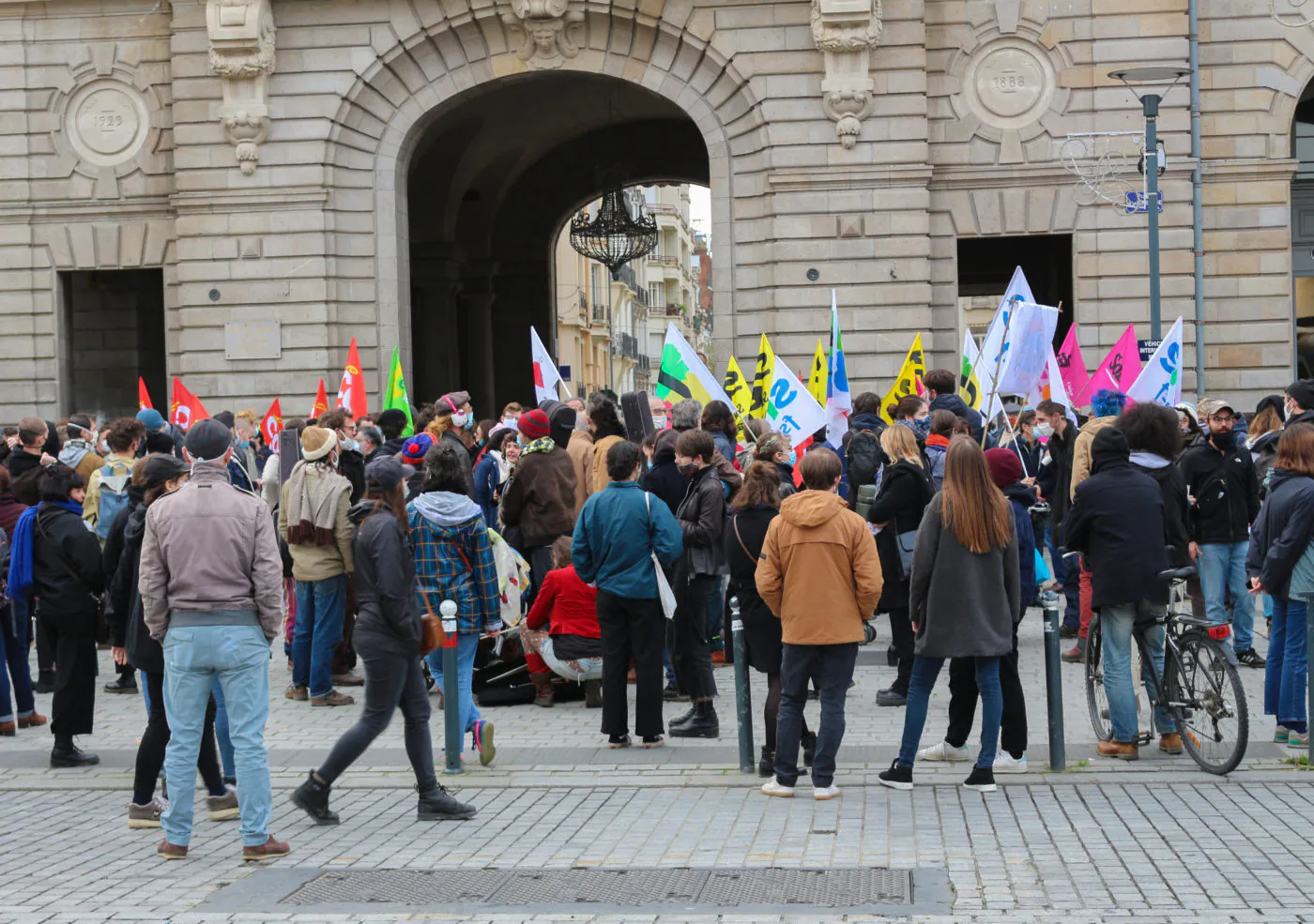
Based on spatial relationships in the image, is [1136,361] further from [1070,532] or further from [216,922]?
[216,922]

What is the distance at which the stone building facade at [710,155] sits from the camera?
80.8 feet

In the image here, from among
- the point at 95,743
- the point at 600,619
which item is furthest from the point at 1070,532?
the point at 95,743

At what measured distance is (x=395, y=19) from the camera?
25.2 metres

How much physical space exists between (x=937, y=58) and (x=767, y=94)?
102 inches

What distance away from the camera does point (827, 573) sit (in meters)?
9.10

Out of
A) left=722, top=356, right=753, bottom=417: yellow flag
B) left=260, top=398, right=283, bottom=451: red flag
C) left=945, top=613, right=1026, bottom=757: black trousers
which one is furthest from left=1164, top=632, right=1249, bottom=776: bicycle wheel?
left=260, top=398, right=283, bottom=451: red flag

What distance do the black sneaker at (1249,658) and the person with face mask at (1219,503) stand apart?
0.14ft

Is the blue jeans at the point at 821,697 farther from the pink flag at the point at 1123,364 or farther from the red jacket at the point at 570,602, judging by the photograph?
the pink flag at the point at 1123,364

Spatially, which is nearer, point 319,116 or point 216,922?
point 216,922

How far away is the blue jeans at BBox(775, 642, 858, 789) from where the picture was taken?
916cm

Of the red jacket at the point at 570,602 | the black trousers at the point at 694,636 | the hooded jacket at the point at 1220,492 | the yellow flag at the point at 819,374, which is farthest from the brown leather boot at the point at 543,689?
the yellow flag at the point at 819,374

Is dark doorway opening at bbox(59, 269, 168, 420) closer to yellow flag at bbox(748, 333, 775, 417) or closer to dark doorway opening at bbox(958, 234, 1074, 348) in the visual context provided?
dark doorway opening at bbox(958, 234, 1074, 348)

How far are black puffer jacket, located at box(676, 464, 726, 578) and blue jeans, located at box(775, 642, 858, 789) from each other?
7.24 ft

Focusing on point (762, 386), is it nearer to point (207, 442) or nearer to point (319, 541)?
point (319, 541)
